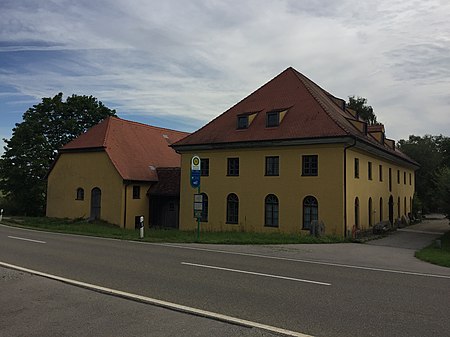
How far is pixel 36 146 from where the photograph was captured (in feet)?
131

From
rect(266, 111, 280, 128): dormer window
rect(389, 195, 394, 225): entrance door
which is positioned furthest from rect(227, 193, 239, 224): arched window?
rect(389, 195, 394, 225): entrance door

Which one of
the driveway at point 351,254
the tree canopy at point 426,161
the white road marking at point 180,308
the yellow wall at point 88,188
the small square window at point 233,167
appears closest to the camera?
the white road marking at point 180,308

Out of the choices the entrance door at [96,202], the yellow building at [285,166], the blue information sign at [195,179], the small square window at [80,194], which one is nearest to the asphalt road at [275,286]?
the blue information sign at [195,179]

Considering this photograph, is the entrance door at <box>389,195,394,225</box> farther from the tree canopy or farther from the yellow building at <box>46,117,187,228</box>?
the yellow building at <box>46,117,187,228</box>

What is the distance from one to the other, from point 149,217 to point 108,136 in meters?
7.19

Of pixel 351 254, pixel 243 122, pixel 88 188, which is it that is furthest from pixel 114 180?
pixel 351 254

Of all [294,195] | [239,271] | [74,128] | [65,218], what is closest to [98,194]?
[65,218]

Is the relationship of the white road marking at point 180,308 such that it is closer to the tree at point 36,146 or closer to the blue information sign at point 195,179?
the blue information sign at point 195,179

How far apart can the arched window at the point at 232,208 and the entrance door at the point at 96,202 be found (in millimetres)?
11389

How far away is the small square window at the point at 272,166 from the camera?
24.1 metres

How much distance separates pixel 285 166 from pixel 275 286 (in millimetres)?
15524

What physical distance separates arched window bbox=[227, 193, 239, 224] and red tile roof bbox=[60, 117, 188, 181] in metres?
8.85

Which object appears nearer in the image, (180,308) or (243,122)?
(180,308)

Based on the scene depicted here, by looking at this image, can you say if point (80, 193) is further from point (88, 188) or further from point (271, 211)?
point (271, 211)
